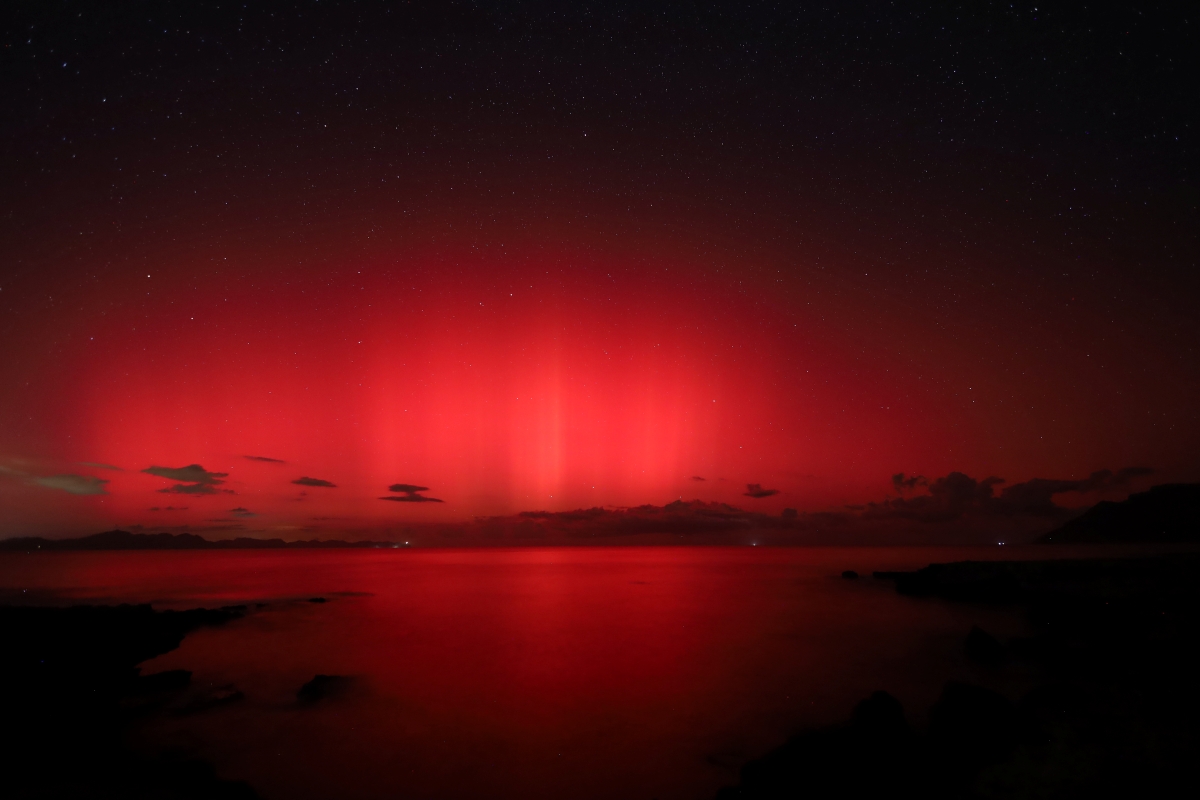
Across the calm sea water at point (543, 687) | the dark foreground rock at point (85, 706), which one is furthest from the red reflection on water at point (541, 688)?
the dark foreground rock at point (85, 706)

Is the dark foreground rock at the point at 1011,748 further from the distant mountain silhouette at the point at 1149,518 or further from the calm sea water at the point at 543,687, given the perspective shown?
the distant mountain silhouette at the point at 1149,518

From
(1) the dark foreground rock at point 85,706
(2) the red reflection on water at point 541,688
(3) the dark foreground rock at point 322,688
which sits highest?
(1) the dark foreground rock at point 85,706

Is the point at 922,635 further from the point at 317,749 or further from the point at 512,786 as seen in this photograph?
the point at 317,749

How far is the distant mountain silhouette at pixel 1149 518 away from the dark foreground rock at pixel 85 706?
665 feet

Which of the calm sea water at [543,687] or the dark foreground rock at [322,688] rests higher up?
the dark foreground rock at [322,688]

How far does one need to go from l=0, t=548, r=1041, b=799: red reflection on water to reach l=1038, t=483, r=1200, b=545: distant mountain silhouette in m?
182

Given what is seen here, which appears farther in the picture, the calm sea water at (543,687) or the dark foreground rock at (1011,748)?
the calm sea water at (543,687)

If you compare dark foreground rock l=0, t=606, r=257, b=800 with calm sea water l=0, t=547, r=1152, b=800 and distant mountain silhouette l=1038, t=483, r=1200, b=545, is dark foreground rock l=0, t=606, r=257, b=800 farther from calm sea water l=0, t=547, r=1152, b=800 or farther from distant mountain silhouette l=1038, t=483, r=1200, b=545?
distant mountain silhouette l=1038, t=483, r=1200, b=545

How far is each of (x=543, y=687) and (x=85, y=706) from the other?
10.6 m

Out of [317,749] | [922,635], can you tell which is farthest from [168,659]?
[922,635]

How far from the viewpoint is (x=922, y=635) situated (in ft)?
76.5

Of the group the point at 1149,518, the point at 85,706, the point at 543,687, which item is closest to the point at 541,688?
the point at 543,687

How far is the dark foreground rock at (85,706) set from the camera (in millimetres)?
8547

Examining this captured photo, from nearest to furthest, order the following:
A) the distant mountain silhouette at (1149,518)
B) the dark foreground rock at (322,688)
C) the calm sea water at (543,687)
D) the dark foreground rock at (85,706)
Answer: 1. the dark foreground rock at (85,706)
2. the calm sea water at (543,687)
3. the dark foreground rock at (322,688)
4. the distant mountain silhouette at (1149,518)
